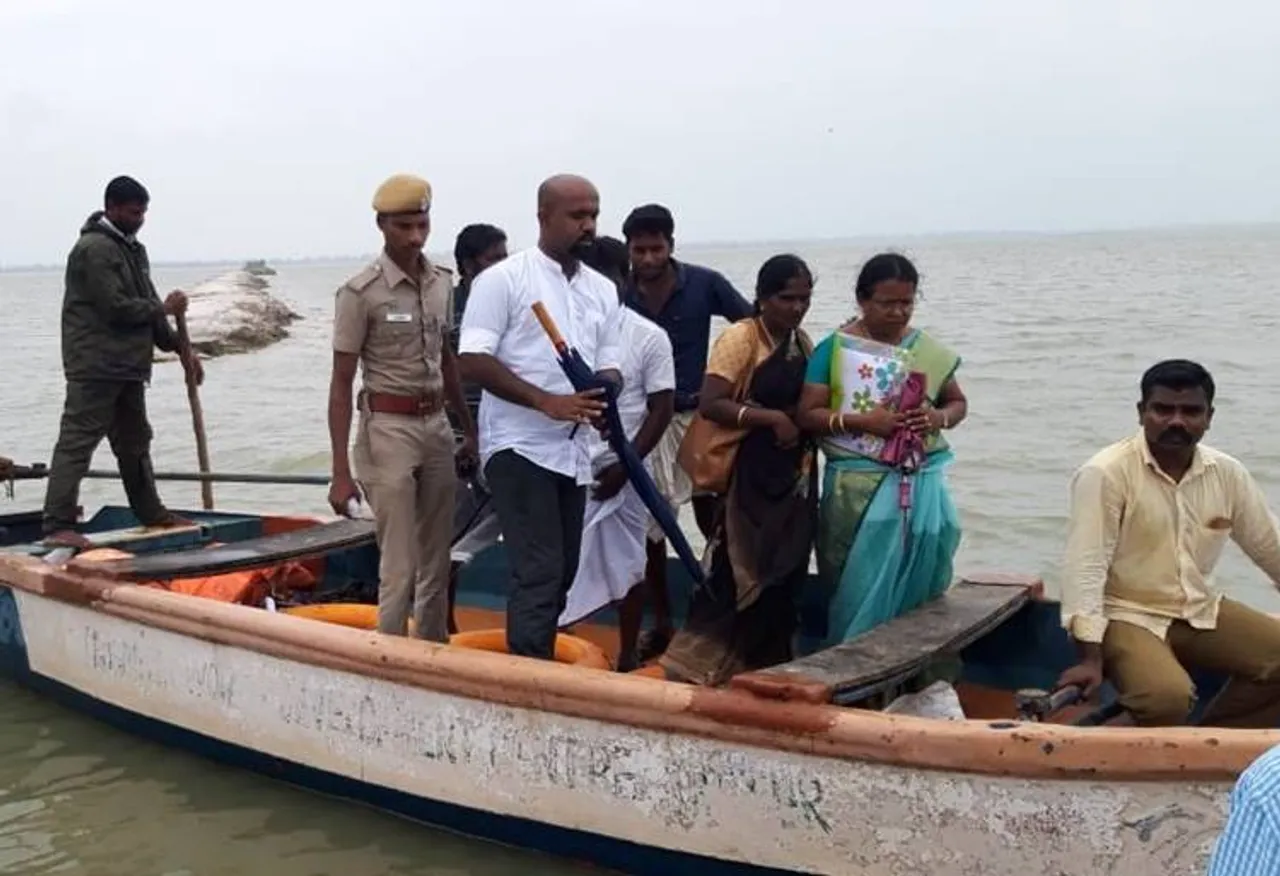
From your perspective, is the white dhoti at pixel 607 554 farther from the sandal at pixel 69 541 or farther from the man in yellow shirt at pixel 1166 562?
the sandal at pixel 69 541

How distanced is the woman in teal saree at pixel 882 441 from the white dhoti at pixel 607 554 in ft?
2.38

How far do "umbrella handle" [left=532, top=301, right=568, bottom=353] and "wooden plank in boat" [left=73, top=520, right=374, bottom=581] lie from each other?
2.15 m

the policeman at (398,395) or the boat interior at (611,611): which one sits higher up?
the policeman at (398,395)

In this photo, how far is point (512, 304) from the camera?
437cm

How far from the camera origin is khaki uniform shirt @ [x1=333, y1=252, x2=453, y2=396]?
15.6 ft

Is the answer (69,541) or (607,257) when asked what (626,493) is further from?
(69,541)

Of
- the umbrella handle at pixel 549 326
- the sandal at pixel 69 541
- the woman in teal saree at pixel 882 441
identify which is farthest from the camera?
the sandal at pixel 69 541

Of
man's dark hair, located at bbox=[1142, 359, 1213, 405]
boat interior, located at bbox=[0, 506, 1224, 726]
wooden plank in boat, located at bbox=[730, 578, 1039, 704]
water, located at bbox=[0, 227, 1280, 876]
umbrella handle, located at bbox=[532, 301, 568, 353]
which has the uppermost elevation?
umbrella handle, located at bbox=[532, 301, 568, 353]

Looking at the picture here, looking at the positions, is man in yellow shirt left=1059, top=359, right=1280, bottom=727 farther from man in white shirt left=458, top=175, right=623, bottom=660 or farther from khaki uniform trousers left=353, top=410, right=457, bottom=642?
khaki uniform trousers left=353, top=410, right=457, bottom=642

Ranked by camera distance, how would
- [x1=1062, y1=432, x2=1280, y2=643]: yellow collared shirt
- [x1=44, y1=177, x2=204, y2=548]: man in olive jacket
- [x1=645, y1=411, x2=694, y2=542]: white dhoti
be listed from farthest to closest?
[x1=44, y1=177, x2=204, y2=548]: man in olive jacket → [x1=645, y1=411, x2=694, y2=542]: white dhoti → [x1=1062, y1=432, x2=1280, y2=643]: yellow collared shirt

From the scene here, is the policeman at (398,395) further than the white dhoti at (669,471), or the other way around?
the white dhoti at (669,471)

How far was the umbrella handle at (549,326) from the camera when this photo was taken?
4.29m

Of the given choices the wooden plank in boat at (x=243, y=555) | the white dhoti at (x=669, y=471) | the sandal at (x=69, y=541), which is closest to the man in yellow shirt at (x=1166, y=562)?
the white dhoti at (x=669, y=471)

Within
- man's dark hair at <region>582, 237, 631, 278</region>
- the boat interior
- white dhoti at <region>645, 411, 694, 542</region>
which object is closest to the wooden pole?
the boat interior
